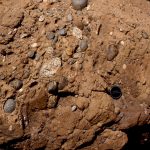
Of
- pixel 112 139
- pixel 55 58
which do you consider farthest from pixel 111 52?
pixel 112 139

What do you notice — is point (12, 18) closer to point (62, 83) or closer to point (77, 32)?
point (77, 32)

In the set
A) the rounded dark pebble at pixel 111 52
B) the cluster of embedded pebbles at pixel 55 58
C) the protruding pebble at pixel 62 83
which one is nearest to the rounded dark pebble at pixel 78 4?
the cluster of embedded pebbles at pixel 55 58

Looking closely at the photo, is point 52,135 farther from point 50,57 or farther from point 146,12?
point 146,12

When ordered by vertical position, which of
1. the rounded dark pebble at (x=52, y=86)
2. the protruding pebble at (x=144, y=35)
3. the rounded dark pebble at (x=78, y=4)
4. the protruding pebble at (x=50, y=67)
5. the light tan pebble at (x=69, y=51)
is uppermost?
the rounded dark pebble at (x=78, y=4)

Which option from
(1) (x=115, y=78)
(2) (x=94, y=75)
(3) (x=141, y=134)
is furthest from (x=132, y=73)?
(3) (x=141, y=134)

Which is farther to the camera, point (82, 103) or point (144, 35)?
point (144, 35)

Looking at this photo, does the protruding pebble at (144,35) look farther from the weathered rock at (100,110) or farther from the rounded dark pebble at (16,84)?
the rounded dark pebble at (16,84)
